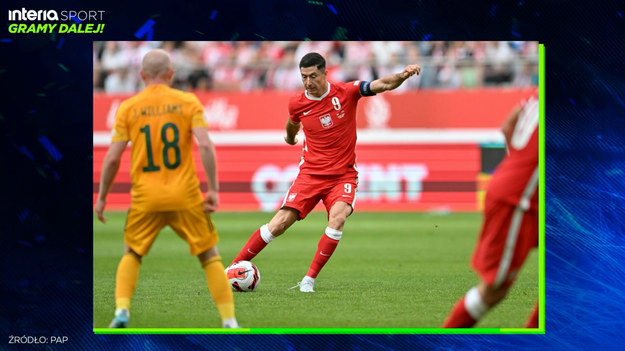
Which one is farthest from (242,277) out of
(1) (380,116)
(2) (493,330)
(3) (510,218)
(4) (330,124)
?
(1) (380,116)

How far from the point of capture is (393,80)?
26.2 ft

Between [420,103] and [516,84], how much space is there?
7.99 ft

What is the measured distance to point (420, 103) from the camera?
20594 mm

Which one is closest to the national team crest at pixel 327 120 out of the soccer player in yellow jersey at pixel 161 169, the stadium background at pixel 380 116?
the soccer player in yellow jersey at pixel 161 169

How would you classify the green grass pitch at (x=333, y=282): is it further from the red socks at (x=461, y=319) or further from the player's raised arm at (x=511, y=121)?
the player's raised arm at (x=511, y=121)

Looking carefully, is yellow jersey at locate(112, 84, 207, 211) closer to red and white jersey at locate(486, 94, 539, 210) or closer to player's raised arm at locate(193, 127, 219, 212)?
player's raised arm at locate(193, 127, 219, 212)

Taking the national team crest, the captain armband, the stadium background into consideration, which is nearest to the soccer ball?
the national team crest

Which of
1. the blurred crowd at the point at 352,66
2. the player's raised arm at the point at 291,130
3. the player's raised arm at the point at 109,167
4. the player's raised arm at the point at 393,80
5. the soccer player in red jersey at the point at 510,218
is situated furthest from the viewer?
the blurred crowd at the point at 352,66

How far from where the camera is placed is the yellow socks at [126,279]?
626 centimetres

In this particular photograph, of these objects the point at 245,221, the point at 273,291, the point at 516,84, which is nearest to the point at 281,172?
the point at 245,221

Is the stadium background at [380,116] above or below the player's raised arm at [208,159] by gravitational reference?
below

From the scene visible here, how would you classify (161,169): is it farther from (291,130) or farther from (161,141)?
(291,130)

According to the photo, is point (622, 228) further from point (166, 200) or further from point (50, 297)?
point (50, 297)

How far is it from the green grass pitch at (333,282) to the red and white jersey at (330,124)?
4.01ft
